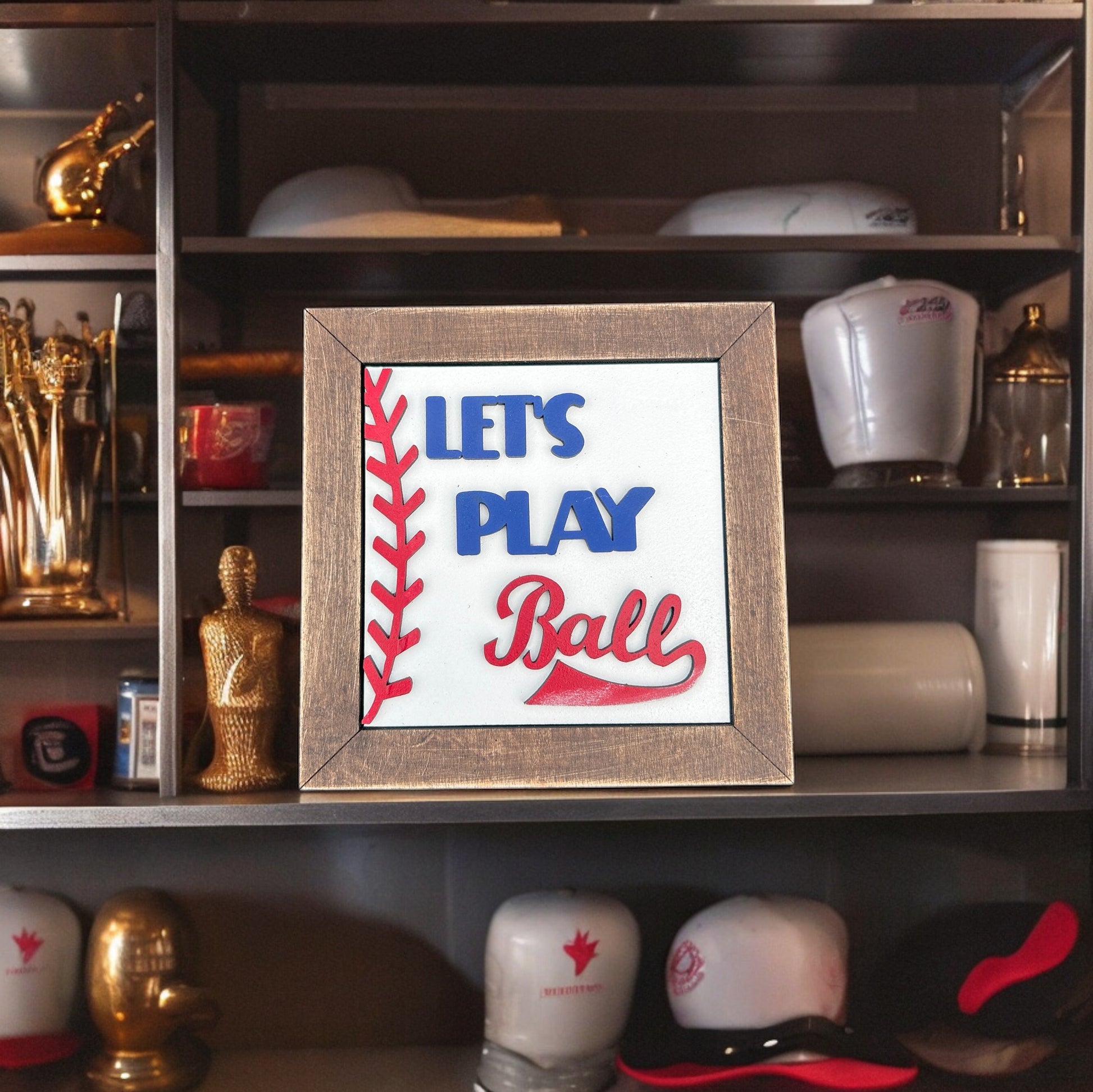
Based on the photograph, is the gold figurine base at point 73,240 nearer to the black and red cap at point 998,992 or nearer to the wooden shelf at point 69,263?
the wooden shelf at point 69,263

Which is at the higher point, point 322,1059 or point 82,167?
point 82,167

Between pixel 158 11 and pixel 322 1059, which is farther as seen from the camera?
pixel 322 1059

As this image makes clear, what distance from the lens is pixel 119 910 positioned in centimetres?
145

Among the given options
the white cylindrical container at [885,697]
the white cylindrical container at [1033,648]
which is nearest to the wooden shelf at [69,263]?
the white cylindrical container at [885,697]

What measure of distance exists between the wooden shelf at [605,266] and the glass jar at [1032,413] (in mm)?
108

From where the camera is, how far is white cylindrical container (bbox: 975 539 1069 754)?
150 cm

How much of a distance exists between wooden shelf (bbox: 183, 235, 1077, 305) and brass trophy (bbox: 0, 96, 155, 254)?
0.12 meters

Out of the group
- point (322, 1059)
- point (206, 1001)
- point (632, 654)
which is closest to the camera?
point (632, 654)

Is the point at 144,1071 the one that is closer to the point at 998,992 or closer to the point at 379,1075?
the point at 379,1075

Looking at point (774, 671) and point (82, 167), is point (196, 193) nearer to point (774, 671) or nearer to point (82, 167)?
point (82, 167)

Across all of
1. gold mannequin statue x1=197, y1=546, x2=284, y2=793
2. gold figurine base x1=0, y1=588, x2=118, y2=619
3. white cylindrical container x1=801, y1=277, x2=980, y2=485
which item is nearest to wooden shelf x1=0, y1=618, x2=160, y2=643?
gold figurine base x1=0, y1=588, x2=118, y2=619

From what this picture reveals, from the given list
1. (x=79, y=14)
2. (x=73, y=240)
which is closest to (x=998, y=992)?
(x=73, y=240)

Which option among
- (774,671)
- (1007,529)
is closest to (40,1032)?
(774,671)

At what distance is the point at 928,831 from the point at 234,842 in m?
1.09
